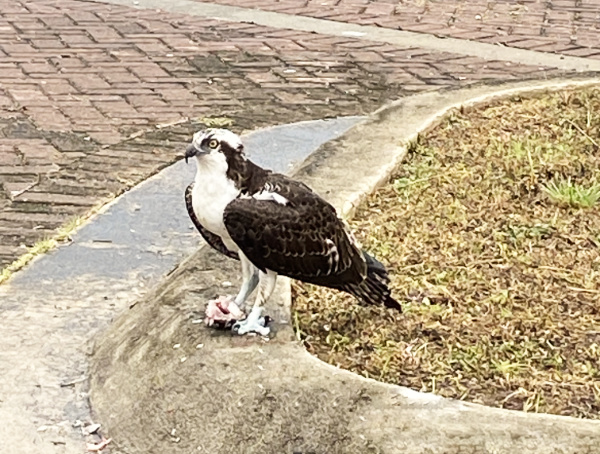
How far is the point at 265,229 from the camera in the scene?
330 cm

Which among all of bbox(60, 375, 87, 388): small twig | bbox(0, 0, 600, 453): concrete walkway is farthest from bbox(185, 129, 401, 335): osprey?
bbox(60, 375, 87, 388): small twig

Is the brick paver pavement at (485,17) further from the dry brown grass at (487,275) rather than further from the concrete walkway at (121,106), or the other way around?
the dry brown grass at (487,275)

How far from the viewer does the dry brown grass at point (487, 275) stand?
338 cm

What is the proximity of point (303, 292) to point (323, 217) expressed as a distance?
0.57 m

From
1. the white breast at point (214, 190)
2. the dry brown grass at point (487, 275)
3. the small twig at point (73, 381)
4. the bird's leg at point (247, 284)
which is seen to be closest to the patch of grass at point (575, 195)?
the dry brown grass at point (487, 275)

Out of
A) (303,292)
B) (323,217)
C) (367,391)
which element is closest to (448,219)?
(303,292)

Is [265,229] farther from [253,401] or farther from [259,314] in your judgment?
[253,401]

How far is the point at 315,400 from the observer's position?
312 cm

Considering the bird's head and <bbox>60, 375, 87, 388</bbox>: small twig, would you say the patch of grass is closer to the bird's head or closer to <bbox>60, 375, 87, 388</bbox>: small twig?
the bird's head

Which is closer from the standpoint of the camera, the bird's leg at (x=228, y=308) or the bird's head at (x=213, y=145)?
the bird's head at (x=213, y=145)

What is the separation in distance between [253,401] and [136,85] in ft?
15.1

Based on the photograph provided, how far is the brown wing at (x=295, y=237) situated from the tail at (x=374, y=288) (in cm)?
3

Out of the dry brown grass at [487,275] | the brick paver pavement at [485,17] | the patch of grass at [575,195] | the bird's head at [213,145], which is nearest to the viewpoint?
the bird's head at [213,145]

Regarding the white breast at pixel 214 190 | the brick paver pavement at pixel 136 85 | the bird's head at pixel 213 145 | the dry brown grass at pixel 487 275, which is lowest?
the brick paver pavement at pixel 136 85
